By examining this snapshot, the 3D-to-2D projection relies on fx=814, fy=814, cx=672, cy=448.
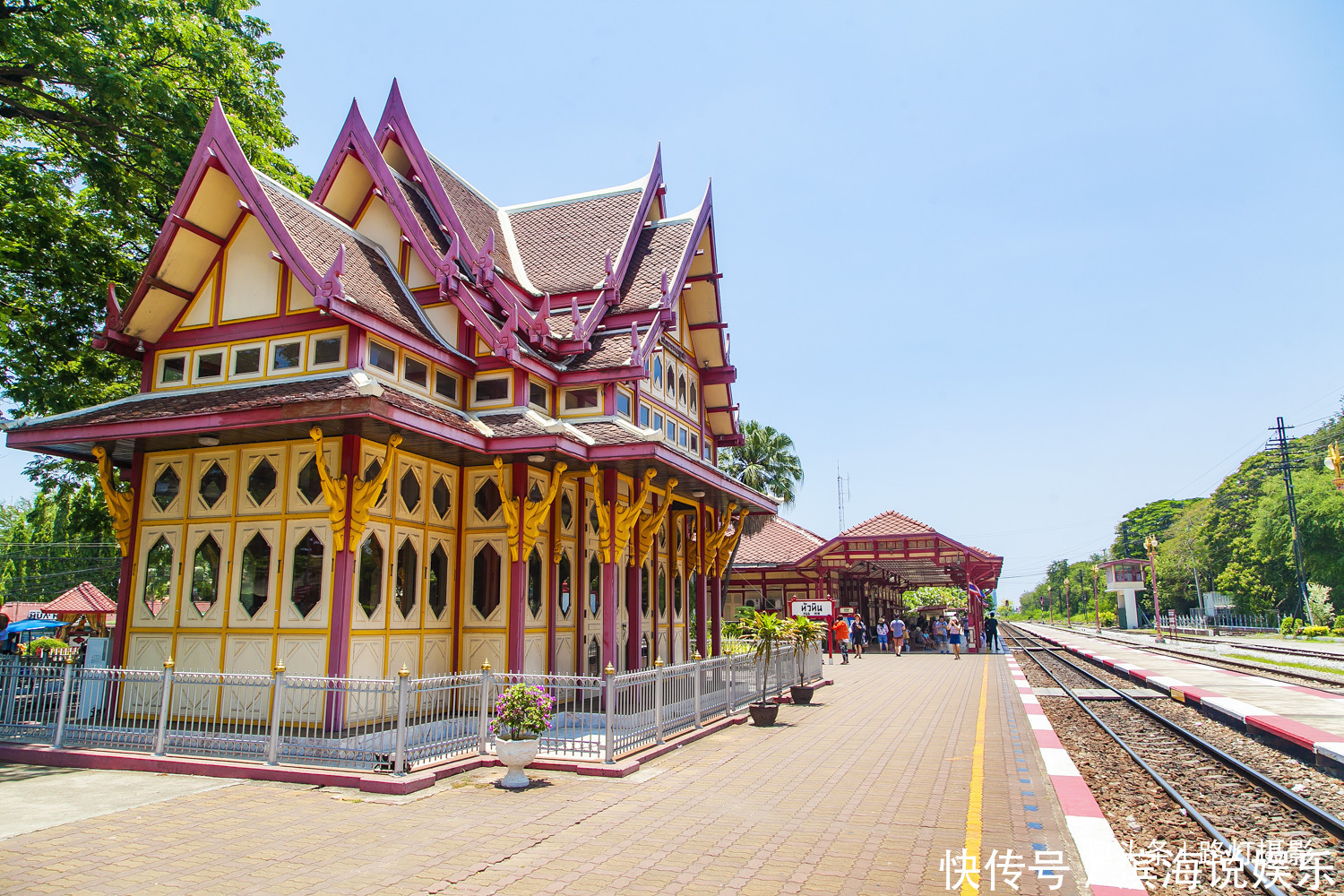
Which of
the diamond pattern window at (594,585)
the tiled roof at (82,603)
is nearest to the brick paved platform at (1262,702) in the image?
the diamond pattern window at (594,585)

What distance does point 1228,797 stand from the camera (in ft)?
31.8

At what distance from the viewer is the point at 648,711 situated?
11.4 meters

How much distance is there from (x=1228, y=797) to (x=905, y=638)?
1197 inches

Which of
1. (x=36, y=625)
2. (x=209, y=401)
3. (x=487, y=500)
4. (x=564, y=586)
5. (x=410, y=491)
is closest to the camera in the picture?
(x=209, y=401)

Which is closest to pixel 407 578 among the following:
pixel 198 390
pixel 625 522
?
pixel 625 522

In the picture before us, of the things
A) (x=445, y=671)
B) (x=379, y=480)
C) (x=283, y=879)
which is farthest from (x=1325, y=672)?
(x=283, y=879)

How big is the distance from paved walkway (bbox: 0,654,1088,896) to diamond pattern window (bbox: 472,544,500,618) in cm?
429

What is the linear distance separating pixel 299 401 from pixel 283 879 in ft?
20.5

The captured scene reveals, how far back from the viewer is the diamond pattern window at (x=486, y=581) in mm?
13688

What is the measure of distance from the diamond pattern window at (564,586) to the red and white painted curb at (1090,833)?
7940 mm

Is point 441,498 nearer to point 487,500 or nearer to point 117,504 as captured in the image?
point 487,500

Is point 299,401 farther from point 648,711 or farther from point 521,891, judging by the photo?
point 521,891

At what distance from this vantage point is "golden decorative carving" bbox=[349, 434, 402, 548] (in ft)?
36.1

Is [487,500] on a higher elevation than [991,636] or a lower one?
higher
